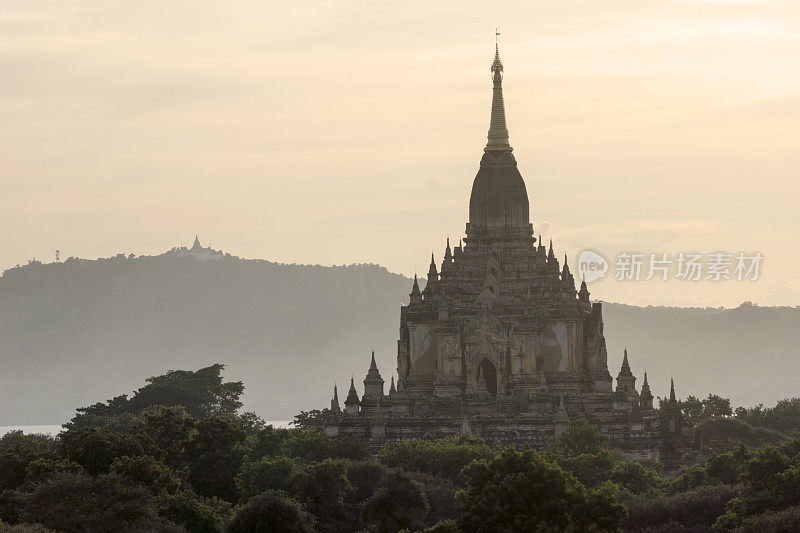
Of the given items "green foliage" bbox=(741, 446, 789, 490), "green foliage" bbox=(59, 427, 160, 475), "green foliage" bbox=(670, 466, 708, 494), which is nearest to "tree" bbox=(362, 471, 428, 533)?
"green foliage" bbox=(59, 427, 160, 475)

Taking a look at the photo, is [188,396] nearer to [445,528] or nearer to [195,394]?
[195,394]

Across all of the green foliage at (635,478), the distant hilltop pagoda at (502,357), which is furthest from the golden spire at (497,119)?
the green foliage at (635,478)

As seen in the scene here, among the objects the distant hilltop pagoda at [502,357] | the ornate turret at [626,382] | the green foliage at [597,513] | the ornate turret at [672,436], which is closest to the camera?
the green foliage at [597,513]

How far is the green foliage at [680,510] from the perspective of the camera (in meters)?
85.9

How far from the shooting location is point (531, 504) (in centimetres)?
7894

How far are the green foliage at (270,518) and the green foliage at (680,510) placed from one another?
13.3 m

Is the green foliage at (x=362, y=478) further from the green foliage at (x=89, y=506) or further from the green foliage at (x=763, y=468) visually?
the green foliage at (x=763, y=468)

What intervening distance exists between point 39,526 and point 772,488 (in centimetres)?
2870

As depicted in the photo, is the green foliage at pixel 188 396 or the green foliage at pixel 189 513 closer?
the green foliage at pixel 189 513

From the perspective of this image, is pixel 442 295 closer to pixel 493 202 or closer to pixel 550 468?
pixel 493 202

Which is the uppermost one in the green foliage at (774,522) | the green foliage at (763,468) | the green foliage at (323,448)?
the green foliage at (323,448)

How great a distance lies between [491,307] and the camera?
127 metres

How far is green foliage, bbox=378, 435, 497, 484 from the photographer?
4016 inches

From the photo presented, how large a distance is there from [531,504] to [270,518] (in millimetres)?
11108
